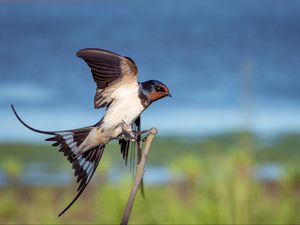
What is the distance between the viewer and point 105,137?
288 centimetres

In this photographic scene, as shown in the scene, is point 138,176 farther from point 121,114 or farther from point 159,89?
point 159,89

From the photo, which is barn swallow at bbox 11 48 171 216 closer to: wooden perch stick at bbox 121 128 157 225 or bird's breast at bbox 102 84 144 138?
bird's breast at bbox 102 84 144 138

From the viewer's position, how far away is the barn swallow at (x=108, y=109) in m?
2.85

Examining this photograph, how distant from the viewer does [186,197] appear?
23.4 ft

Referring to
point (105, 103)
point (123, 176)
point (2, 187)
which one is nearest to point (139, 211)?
point (123, 176)

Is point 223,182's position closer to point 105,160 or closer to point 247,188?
point 247,188

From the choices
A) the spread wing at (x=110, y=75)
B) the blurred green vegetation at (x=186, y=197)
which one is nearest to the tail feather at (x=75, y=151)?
the spread wing at (x=110, y=75)

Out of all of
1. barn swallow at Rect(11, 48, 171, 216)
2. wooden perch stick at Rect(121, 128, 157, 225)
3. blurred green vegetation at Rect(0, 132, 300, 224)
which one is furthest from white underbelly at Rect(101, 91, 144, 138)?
blurred green vegetation at Rect(0, 132, 300, 224)

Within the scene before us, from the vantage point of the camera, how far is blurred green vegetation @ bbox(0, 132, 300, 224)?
5.23 metres

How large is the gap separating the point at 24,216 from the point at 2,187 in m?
0.81

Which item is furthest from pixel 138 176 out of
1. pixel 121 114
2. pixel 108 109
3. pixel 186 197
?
pixel 186 197

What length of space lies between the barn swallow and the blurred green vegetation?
1.99 meters

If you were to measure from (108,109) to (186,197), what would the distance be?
13.8ft

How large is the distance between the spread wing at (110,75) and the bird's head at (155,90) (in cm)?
6
